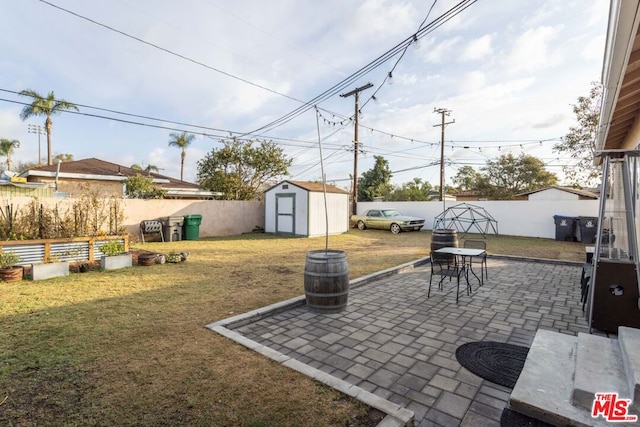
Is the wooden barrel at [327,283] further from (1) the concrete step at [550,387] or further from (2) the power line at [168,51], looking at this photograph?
(2) the power line at [168,51]

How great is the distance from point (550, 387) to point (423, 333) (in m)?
1.41

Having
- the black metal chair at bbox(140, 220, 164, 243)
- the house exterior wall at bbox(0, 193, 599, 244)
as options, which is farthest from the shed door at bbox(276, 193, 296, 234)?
the black metal chair at bbox(140, 220, 164, 243)

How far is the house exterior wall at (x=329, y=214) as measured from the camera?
14.2 metres

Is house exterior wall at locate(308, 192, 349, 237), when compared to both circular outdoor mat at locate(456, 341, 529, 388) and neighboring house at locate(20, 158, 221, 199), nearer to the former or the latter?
neighboring house at locate(20, 158, 221, 199)

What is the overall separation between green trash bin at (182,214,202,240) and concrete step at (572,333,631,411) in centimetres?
1268

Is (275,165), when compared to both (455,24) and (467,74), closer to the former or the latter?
(467,74)

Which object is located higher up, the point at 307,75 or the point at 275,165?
the point at 307,75

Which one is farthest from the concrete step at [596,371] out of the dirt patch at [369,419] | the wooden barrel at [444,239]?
the wooden barrel at [444,239]

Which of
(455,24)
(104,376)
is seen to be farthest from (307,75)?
(104,376)

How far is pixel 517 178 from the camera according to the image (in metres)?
30.4

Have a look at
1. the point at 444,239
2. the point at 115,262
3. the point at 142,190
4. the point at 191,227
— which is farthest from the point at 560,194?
the point at 142,190

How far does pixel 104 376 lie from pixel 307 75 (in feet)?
37.7

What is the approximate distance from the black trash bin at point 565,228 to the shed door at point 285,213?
11673 mm

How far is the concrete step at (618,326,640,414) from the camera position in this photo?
6.47 ft
